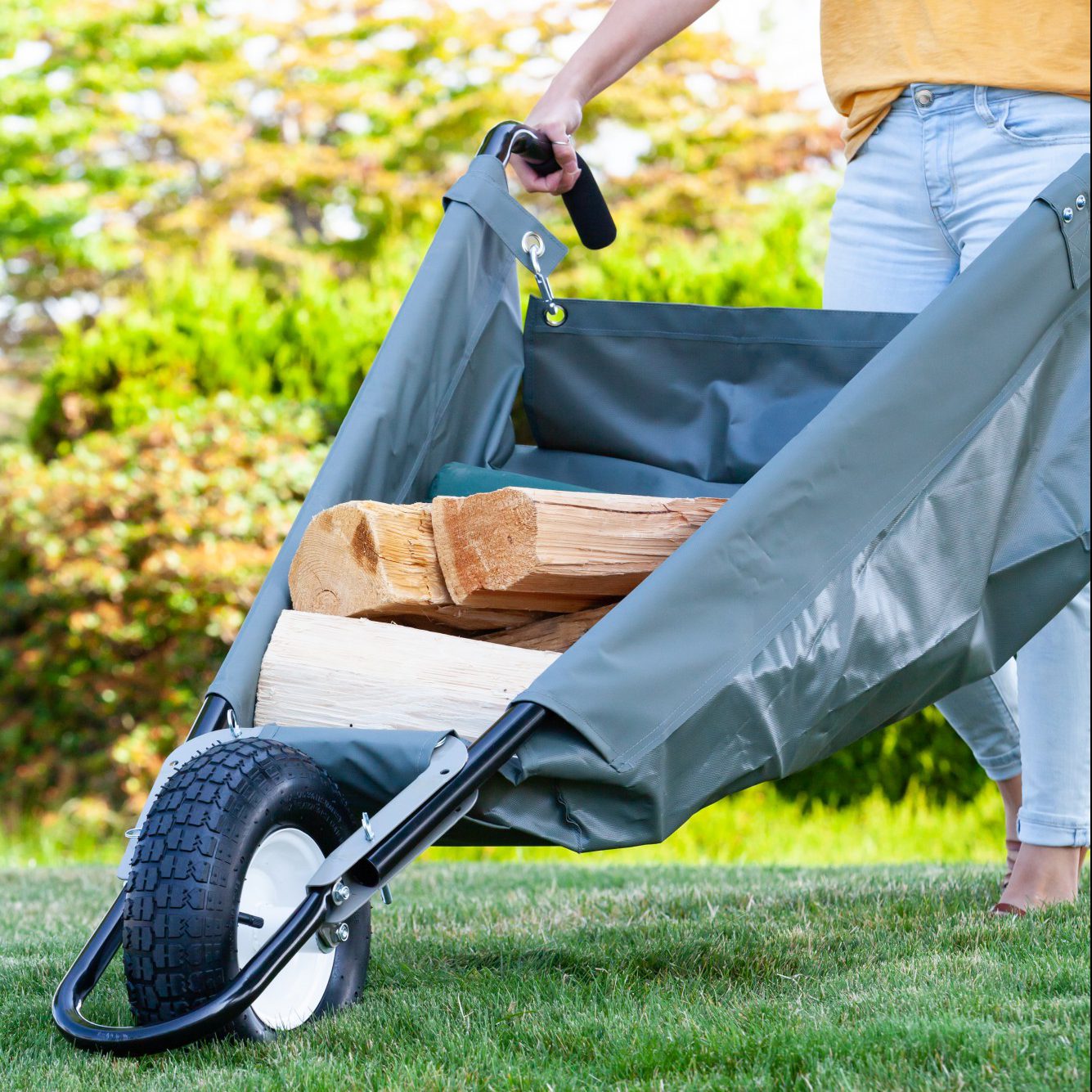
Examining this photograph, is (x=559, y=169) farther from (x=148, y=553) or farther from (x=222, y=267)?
(x=222, y=267)

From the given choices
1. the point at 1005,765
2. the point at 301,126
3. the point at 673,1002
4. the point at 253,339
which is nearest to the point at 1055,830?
the point at 1005,765

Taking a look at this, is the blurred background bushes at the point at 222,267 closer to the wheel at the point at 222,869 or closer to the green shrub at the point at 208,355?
the green shrub at the point at 208,355

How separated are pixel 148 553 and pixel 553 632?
3477mm

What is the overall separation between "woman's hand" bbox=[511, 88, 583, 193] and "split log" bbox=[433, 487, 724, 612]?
28.4 inches

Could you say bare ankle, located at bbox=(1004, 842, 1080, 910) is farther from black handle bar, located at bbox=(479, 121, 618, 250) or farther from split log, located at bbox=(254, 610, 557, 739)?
black handle bar, located at bbox=(479, 121, 618, 250)

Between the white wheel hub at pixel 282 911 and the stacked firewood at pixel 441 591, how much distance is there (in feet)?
0.73

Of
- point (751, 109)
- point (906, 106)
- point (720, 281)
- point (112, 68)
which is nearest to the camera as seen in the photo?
point (906, 106)

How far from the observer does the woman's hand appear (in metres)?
2.35

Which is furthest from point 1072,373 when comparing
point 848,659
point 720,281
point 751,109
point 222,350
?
point 751,109

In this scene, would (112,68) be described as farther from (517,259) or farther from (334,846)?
(334,846)

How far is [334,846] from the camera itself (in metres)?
1.67

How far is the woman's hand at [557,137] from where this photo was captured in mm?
2352

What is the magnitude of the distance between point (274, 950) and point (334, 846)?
0.20 meters

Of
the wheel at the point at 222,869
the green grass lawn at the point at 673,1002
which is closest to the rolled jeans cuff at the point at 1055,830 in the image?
the green grass lawn at the point at 673,1002
